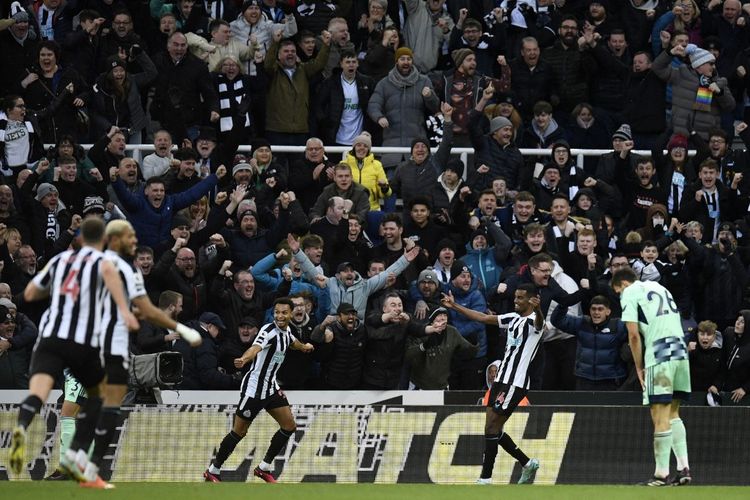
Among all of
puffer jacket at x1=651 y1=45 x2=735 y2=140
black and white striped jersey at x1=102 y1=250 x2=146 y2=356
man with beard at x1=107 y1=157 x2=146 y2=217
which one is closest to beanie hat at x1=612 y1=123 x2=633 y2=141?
puffer jacket at x1=651 y1=45 x2=735 y2=140

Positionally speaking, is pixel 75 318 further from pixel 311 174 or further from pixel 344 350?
pixel 311 174

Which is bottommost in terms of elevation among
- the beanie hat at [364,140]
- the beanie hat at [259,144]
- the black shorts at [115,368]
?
the black shorts at [115,368]

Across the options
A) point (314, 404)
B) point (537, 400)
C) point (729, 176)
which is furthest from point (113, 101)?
point (729, 176)

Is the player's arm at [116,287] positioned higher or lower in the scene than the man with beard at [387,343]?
higher

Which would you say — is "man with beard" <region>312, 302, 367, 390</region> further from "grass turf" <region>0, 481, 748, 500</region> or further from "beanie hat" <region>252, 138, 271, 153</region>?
"grass turf" <region>0, 481, 748, 500</region>

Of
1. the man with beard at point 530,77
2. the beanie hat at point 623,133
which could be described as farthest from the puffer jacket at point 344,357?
the man with beard at point 530,77

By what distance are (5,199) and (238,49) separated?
4.67 meters

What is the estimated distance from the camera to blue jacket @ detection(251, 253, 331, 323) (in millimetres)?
19641

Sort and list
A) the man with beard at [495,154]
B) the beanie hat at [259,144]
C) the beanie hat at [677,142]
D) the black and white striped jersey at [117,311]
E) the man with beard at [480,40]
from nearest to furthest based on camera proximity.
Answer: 1. the black and white striped jersey at [117,311]
2. the beanie hat at [259,144]
3. the man with beard at [495,154]
4. the beanie hat at [677,142]
5. the man with beard at [480,40]

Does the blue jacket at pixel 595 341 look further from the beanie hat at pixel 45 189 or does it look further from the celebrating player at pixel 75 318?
the celebrating player at pixel 75 318

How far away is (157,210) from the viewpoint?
20469mm

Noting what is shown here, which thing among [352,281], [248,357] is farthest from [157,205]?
[248,357]

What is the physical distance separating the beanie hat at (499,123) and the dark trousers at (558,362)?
3.90m

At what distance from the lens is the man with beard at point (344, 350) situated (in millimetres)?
18969
